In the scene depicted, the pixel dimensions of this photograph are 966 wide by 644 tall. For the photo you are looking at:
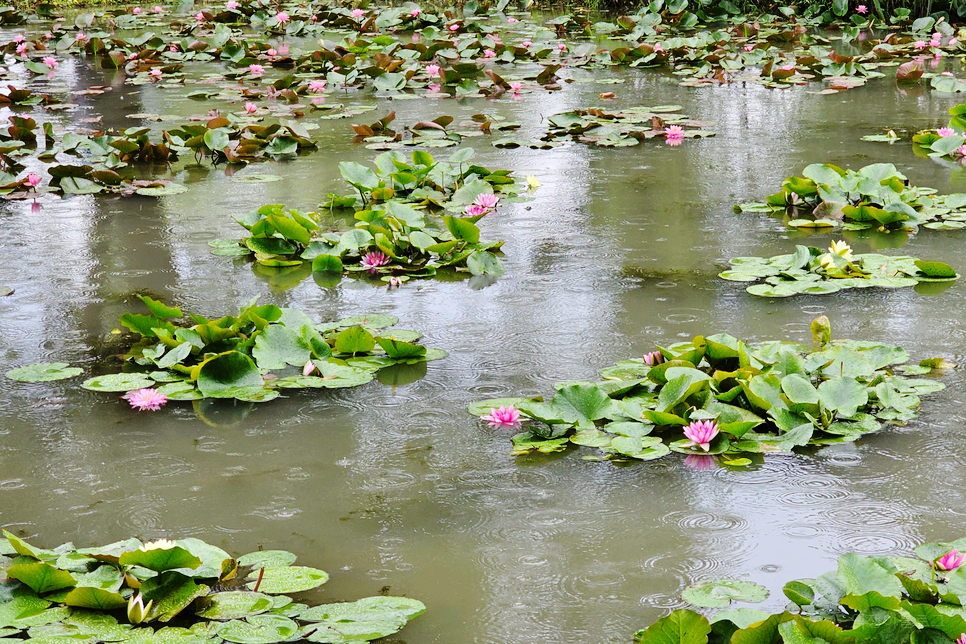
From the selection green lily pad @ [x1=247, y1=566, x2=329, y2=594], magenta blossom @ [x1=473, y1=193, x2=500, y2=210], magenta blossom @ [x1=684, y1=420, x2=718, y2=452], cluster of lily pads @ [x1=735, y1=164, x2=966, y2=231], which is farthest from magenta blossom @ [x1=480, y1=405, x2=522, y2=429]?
cluster of lily pads @ [x1=735, y1=164, x2=966, y2=231]

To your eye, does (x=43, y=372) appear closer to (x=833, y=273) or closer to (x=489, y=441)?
(x=489, y=441)

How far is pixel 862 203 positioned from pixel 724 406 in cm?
182

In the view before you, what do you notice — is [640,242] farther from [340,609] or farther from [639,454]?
[340,609]

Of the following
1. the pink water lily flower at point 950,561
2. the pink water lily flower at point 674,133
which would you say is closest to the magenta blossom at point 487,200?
the pink water lily flower at point 674,133

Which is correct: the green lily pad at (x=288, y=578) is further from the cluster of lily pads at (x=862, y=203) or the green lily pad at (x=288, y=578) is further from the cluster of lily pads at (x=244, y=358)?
the cluster of lily pads at (x=862, y=203)

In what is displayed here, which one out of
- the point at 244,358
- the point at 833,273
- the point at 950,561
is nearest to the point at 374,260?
the point at 244,358

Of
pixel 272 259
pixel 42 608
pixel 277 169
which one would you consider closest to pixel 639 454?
pixel 42 608

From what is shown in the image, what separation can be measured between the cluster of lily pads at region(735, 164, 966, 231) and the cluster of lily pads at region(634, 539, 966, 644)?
2.18 metres

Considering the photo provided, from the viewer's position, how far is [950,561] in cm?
165

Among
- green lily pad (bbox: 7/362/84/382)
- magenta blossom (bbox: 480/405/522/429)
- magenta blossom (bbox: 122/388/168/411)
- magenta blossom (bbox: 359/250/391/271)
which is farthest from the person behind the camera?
magenta blossom (bbox: 359/250/391/271)

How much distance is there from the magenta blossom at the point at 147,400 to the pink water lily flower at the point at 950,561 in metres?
1.72

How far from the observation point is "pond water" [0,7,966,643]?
177cm

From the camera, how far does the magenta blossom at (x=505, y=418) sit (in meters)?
2.29

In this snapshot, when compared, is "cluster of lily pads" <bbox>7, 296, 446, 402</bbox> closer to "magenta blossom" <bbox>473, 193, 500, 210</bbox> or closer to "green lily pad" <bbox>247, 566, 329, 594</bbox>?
"green lily pad" <bbox>247, 566, 329, 594</bbox>
